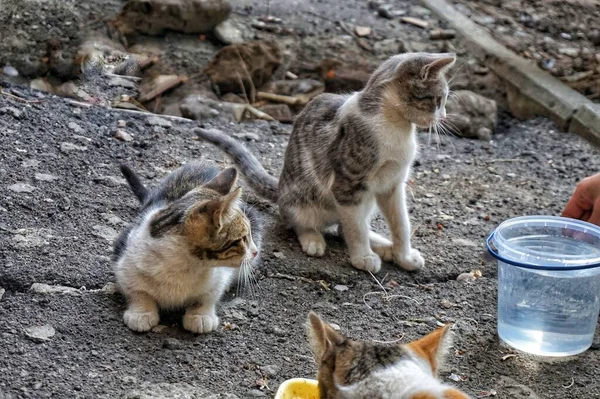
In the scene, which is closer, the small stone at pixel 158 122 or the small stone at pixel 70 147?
the small stone at pixel 70 147

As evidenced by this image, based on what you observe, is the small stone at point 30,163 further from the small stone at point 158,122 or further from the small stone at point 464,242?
the small stone at point 464,242

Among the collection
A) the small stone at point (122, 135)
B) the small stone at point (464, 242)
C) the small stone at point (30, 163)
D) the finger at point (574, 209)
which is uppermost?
the finger at point (574, 209)

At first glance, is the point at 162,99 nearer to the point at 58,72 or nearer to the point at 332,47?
the point at 58,72

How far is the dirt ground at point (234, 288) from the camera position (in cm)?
392

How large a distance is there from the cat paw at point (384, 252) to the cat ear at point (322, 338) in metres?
2.08

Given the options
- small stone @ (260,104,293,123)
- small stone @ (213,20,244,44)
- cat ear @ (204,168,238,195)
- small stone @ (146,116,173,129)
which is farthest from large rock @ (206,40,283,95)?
cat ear @ (204,168,238,195)

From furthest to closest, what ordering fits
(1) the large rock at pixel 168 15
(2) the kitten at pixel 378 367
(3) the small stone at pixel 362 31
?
(3) the small stone at pixel 362 31
(1) the large rock at pixel 168 15
(2) the kitten at pixel 378 367

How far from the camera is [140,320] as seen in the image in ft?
13.5

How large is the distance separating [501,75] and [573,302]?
4060 millimetres

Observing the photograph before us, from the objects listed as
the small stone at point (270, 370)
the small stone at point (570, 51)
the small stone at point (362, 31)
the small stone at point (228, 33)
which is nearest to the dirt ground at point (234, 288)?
the small stone at point (270, 370)

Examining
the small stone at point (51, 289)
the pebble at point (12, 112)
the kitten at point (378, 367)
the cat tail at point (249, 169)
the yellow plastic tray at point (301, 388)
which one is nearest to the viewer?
the kitten at point (378, 367)

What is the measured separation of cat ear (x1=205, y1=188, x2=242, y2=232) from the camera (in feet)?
12.9

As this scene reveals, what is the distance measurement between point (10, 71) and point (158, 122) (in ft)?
A: 3.95

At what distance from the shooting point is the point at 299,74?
306 inches
